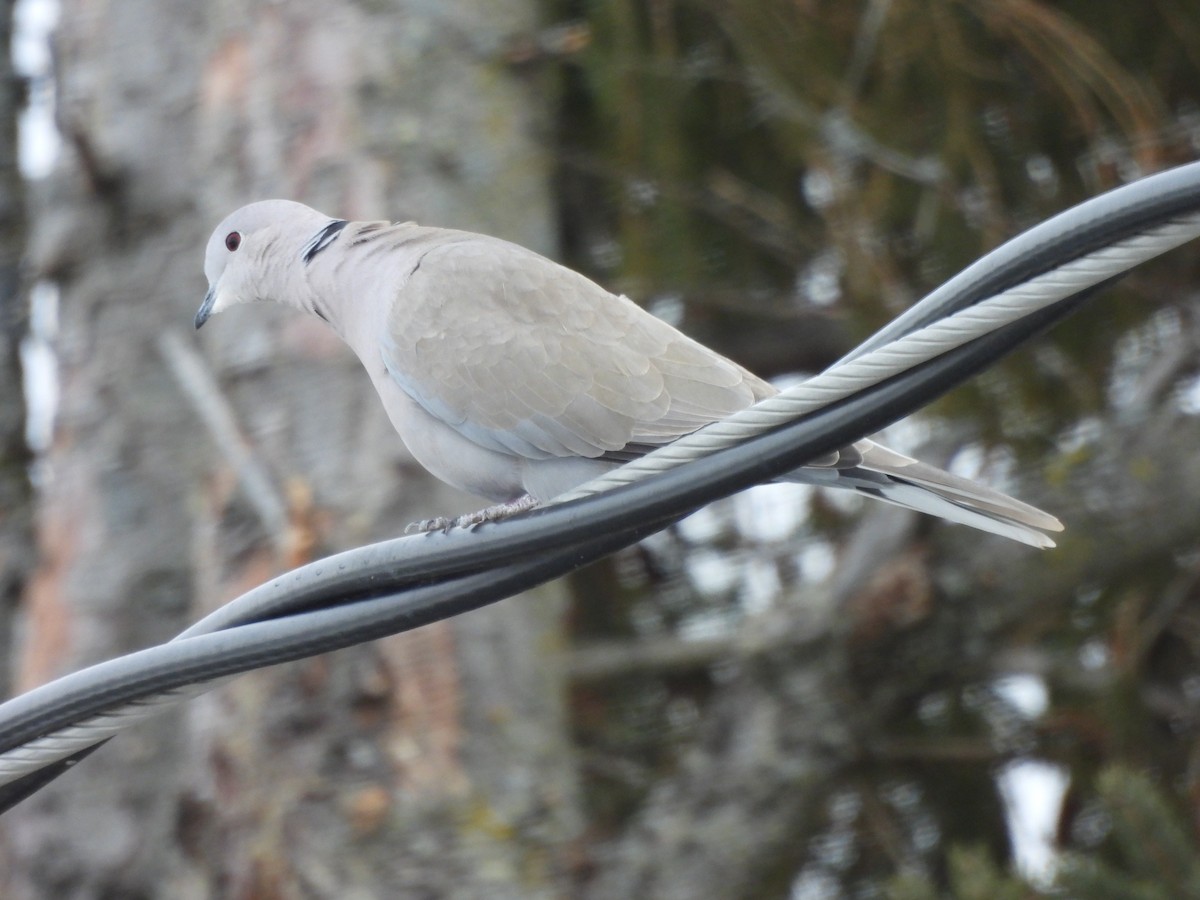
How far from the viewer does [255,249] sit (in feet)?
10.8

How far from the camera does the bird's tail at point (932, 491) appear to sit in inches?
89.5

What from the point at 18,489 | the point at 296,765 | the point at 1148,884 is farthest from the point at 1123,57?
the point at 18,489

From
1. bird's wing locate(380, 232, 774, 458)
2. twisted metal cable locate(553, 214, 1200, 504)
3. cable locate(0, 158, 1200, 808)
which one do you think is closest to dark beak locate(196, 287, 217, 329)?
bird's wing locate(380, 232, 774, 458)

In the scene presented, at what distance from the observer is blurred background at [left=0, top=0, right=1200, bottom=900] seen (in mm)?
4488

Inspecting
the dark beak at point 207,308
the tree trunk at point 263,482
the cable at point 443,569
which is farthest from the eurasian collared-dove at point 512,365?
the tree trunk at point 263,482

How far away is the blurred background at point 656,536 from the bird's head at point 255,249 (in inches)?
50.5

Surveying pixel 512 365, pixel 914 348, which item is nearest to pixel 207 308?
pixel 512 365

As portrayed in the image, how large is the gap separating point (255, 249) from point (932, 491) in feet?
5.55

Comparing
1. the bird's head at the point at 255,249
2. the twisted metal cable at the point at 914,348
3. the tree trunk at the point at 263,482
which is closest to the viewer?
the twisted metal cable at the point at 914,348

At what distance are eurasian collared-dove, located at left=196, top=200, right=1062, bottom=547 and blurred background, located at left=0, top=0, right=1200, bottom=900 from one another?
1.70 m

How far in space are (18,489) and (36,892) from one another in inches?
64.6

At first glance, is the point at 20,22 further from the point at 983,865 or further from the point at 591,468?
the point at 983,865

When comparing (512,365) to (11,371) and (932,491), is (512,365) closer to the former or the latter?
(932,491)

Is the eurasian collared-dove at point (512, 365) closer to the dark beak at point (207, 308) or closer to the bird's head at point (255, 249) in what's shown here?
the bird's head at point (255, 249)
